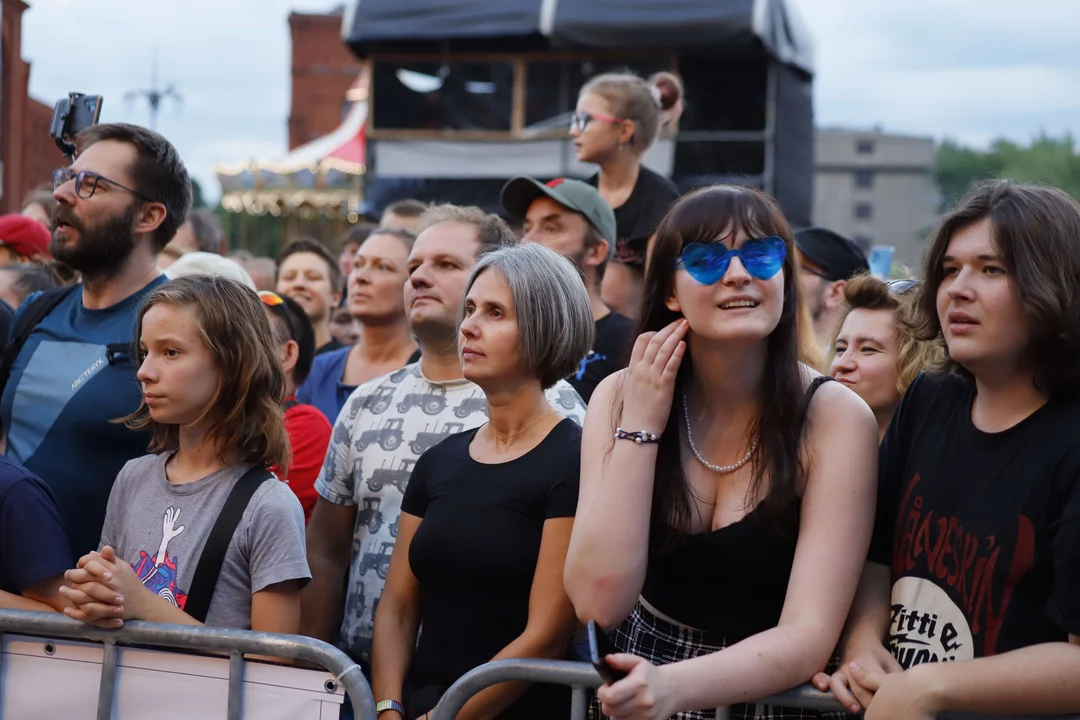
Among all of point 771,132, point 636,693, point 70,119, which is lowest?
point 636,693

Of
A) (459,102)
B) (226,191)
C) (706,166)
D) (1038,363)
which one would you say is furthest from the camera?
Result: (226,191)

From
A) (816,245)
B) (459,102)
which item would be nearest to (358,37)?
(459,102)

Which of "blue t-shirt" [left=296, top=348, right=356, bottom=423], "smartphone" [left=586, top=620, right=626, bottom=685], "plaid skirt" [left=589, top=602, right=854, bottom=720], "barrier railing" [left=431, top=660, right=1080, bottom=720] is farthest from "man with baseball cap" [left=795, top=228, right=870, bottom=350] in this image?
"smartphone" [left=586, top=620, right=626, bottom=685]

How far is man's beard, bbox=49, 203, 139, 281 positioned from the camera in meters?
3.92

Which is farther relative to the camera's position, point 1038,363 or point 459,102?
point 459,102

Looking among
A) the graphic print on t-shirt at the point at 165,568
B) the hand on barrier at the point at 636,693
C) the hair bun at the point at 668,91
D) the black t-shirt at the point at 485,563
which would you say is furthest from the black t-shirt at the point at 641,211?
the hand on barrier at the point at 636,693

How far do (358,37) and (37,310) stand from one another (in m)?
13.5

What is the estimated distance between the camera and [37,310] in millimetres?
4023

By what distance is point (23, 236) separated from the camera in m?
6.14

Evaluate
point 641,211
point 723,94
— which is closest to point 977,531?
point 641,211

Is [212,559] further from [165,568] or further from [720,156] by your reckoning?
[720,156]

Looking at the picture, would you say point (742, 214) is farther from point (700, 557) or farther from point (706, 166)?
point (706, 166)

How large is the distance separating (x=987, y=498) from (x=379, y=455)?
6.16 ft

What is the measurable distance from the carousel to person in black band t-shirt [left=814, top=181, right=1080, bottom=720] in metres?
20.0
